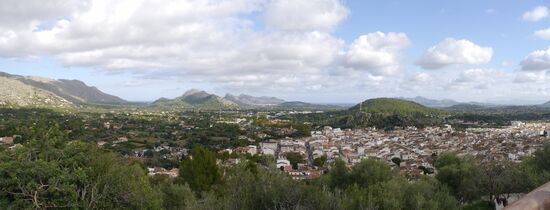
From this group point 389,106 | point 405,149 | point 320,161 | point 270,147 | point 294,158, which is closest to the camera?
point 320,161

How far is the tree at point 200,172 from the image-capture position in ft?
96.6

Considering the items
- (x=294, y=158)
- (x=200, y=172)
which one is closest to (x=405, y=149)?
(x=294, y=158)

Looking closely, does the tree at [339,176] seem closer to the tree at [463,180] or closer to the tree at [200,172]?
the tree at [463,180]

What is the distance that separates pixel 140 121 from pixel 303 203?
109m

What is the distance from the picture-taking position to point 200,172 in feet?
98.1

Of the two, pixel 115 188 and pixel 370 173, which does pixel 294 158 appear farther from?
pixel 115 188

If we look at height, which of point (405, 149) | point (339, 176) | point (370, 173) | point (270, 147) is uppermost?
point (370, 173)

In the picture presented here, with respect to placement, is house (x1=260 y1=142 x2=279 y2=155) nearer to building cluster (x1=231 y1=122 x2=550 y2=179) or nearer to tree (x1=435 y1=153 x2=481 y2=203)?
building cluster (x1=231 y1=122 x2=550 y2=179)

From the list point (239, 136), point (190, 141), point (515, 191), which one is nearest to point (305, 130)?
point (239, 136)

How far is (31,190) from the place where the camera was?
1168 centimetres

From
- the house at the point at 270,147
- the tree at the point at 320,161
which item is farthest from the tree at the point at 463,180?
the house at the point at 270,147

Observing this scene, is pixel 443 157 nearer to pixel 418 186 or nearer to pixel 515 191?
pixel 515 191

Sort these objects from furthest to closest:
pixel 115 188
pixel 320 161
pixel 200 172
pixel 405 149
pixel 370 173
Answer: pixel 405 149, pixel 320 161, pixel 200 172, pixel 370 173, pixel 115 188

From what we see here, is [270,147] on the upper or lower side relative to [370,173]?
lower
